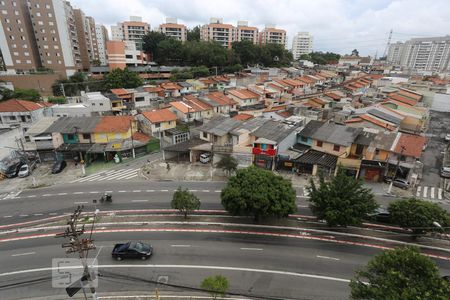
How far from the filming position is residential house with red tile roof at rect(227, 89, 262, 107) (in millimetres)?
68875

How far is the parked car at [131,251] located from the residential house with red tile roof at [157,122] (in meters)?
30.5

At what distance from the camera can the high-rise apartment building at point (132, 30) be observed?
129875 millimetres

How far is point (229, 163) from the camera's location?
1379 inches

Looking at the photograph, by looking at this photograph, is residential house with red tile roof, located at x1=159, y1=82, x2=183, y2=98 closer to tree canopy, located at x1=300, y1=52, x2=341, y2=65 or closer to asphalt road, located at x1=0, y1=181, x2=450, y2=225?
asphalt road, located at x1=0, y1=181, x2=450, y2=225

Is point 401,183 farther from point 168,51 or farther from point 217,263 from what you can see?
point 168,51

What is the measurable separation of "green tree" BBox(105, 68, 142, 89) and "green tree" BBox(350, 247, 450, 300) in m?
84.5

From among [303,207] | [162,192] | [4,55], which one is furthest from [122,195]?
[4,55]

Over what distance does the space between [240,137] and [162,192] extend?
51.6 feet

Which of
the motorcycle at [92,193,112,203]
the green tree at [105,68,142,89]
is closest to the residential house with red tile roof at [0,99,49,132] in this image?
the green tree at [105,68,142,89]

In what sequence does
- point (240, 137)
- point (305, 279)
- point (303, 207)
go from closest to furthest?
point (305, 279) < point (303, 207) < point (240, 137)

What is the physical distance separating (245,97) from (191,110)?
69.5 feet

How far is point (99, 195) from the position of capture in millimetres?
31703

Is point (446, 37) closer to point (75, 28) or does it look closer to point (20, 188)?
point (75, 28)

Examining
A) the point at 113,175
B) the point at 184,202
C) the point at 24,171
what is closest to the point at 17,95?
the point at 24,171
